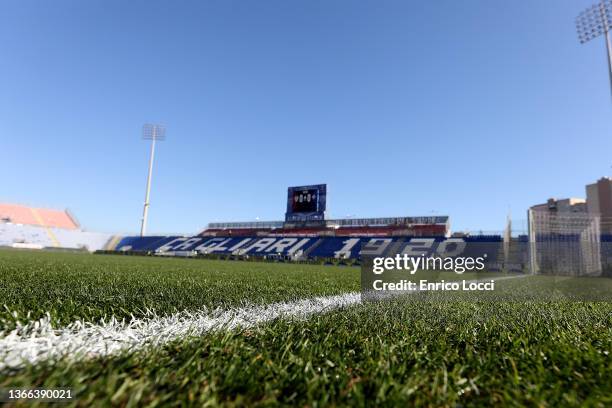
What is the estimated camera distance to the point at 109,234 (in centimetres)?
4750

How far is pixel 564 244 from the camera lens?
1190 centimetres

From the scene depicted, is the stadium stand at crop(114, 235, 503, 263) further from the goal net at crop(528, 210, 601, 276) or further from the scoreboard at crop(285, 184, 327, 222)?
the goal net at crop(528, 210, 601, 276)

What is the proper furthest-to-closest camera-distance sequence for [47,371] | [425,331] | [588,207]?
[588,207], [425,331], [47,371]

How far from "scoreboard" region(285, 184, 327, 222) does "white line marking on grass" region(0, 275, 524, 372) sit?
29967mm

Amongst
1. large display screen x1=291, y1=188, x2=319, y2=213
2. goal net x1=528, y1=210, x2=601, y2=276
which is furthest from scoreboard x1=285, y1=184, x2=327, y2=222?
goal net x1=528, y1=210, x2=601, y2=276

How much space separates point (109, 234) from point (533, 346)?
5405 cm

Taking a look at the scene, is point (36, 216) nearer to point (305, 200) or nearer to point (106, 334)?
point (305, 200)

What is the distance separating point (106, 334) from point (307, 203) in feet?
102

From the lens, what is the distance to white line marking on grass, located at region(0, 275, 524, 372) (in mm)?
1042

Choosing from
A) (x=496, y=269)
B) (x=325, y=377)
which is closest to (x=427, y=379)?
(x=325, y=377)

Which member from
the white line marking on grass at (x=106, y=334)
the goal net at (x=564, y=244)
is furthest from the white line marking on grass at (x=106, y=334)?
the goal net at (x=564, y=244)

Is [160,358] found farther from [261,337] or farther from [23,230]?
[23,230]

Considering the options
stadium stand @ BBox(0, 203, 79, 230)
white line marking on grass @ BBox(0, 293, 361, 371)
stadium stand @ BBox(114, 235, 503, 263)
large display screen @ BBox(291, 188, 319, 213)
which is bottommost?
white line marking on grass @ BBox(0, 293, 361, 371)

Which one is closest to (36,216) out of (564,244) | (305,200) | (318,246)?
(305,200)
